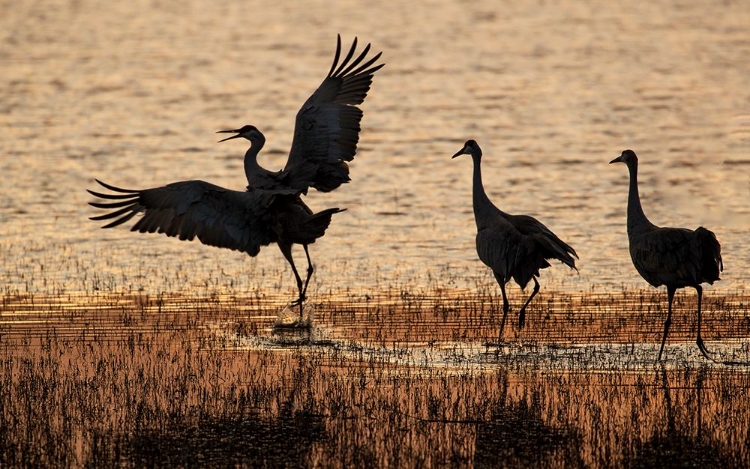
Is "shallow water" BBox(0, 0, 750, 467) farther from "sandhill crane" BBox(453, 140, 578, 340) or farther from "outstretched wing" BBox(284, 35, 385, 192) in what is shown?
"outstretched wing" BBox(284, 35, 385, 192)

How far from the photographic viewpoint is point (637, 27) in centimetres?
3822

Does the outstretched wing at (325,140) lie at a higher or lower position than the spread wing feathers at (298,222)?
higher

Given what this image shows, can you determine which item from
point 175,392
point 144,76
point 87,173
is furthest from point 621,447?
point 144,76

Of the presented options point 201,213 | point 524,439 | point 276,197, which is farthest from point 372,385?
point 276,197

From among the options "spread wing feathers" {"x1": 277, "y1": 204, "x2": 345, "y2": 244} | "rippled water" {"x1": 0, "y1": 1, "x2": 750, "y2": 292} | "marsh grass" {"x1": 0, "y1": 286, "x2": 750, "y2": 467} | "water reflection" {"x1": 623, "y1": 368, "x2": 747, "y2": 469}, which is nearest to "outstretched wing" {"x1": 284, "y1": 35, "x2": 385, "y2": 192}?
"spread wing feathers" {"x1": 277, "y1": 204, "x2": 345, "y2": 244}

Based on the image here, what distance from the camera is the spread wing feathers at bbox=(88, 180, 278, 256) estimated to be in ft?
39.0

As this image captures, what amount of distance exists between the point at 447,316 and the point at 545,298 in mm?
1294

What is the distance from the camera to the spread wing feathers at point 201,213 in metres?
11.9

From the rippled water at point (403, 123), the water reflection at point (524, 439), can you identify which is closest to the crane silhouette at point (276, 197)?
the rippled water at point (403, 123)

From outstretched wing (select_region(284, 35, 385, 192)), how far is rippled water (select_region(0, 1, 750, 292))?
4.65ft

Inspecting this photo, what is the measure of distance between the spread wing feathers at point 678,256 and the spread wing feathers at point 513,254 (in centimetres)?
91

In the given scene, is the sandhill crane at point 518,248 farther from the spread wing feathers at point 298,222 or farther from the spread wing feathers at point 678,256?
the spread wing feathers at point 298,222

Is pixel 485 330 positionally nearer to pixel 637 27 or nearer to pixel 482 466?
pixel 482 466

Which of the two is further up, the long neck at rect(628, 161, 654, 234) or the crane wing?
the long neck at rect(628, 161, 654, 234)
